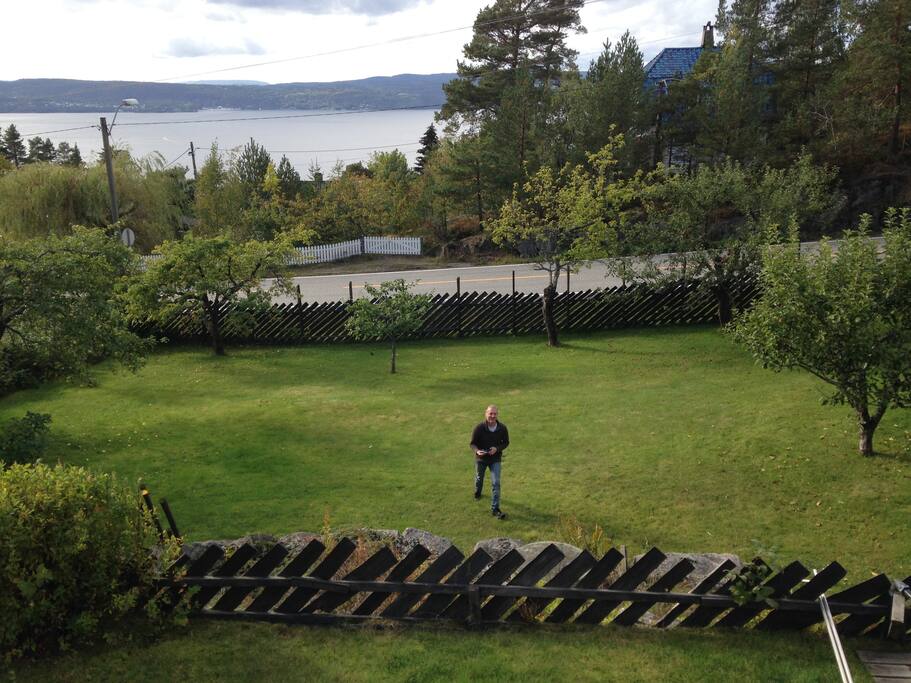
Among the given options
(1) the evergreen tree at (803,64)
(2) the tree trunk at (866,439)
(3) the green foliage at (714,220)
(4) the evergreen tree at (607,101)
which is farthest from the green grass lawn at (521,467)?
(1) the evergreen tree at (803,64)

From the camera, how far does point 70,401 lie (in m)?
17.2

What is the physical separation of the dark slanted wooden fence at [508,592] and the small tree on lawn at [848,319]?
15.0ft

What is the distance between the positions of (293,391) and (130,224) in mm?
23996

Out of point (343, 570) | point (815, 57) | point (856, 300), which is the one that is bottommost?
point (343, 570)

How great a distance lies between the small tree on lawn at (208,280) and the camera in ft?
66.2

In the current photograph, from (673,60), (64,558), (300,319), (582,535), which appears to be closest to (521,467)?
(582,535)

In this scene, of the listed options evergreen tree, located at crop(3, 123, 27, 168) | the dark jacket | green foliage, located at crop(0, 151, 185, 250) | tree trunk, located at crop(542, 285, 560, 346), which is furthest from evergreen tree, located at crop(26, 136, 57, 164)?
the dark jacket

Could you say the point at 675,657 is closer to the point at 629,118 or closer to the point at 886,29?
the point at 629,118

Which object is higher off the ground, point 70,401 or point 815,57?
point 815,57

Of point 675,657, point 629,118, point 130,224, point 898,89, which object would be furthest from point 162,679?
point 898,89

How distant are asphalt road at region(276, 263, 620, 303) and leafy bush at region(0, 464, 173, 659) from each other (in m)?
22.2

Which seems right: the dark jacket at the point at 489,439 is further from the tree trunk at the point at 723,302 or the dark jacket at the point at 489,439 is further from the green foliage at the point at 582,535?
the tree trunk at the point at 723,302

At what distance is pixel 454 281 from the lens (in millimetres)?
31688

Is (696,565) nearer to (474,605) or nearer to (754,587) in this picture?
(754,587)
